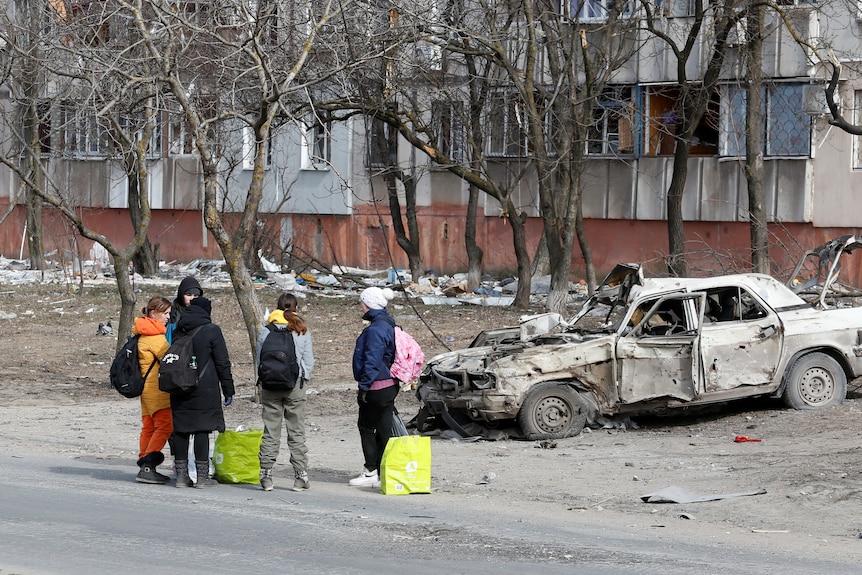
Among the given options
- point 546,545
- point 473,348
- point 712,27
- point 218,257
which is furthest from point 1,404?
point 218,257

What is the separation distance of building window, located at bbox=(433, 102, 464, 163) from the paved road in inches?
652

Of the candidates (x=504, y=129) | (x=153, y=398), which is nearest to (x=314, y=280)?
(x=504, y=129)

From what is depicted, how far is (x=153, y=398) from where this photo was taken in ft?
32.4

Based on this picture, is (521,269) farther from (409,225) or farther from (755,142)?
(409,225)

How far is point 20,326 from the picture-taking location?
76.5 ft

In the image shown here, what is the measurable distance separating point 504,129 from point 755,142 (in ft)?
29.0

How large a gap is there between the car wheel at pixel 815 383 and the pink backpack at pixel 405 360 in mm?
5336

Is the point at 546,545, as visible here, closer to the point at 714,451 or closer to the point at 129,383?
the point at 129,383

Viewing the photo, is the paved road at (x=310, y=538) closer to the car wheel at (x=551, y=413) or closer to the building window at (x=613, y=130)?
the car wheel at (x=551, y=413)

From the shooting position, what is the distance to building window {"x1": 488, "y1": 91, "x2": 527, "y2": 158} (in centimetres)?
2849

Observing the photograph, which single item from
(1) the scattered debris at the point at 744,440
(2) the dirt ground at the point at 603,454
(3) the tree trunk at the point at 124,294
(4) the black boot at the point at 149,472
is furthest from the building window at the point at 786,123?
(4) the black boot at the point at 149,472

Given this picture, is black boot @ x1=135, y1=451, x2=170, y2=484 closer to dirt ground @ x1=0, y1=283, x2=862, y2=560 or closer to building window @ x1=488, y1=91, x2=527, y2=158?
dirt ground @ x1=0, y1=283, x2=862, y2=560

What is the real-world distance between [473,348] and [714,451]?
292 centimetres

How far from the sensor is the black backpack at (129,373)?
980 cm
